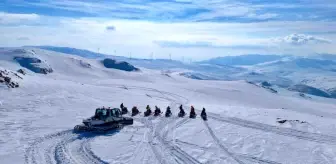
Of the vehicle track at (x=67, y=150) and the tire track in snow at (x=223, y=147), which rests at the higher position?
the vehicle track at (x=67, y=150)

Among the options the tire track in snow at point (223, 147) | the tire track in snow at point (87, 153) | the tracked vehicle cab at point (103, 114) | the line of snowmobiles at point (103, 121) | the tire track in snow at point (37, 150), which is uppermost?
the tracked vehicle cab at point (103, 114)

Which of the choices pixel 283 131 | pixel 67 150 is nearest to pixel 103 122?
pixel 67 150

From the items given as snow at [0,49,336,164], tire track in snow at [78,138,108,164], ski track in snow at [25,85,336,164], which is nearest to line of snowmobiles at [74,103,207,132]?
snow at [0,49,336,164]

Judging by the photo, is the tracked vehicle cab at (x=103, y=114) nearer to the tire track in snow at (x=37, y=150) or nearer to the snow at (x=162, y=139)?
the snow at (x=162, y=139)

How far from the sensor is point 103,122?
2964 centimetres

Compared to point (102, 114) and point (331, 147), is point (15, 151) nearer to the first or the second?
point (102, 114)

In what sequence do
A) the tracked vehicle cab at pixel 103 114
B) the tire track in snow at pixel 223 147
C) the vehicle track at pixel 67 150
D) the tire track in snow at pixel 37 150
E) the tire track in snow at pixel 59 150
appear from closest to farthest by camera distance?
the tire track in snow at pixel 37 150 → the tire track in snow at pixel 59 150 → the vehicle track at pixel 67 150 → the tire track in snow at pixel 223 147 → the tracked vehicle cab at pixel 103 114

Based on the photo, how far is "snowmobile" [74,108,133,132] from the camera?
96.8 feet

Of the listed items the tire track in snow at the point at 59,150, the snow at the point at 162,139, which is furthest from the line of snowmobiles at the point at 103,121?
the tire track in snow at the point at 59,150

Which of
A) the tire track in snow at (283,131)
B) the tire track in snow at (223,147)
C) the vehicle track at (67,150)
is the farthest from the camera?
the tire track in snow at (283,131)

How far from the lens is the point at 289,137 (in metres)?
28.1

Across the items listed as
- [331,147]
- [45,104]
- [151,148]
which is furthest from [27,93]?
[331,147]

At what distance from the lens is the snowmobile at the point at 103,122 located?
1161 inches

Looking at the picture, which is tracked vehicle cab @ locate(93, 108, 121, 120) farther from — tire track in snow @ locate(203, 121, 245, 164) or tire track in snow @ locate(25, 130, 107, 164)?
tire track in snow @ locate(203, 121, 245, 164)
